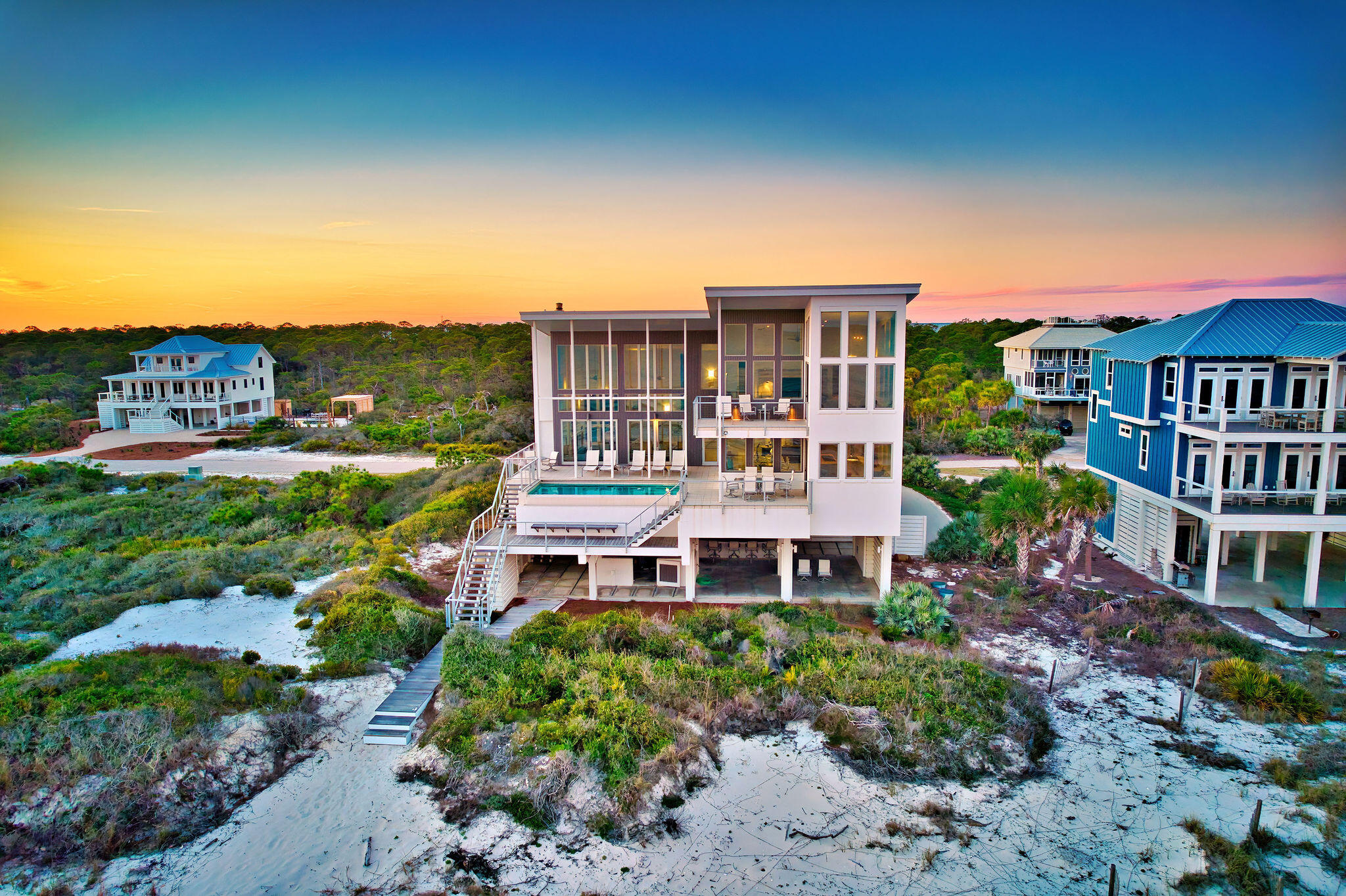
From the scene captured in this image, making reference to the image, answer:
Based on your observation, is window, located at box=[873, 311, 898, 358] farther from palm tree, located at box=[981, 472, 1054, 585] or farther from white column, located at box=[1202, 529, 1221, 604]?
white column, located at box=[1202, 529, 1221, 604]

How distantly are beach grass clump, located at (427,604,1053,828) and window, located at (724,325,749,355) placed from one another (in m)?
8.08

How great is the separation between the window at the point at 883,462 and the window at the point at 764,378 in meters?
3.84

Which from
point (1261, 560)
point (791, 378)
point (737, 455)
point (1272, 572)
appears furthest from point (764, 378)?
point (1272, 572)

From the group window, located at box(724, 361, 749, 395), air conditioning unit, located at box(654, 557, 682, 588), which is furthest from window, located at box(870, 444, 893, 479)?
air conditioning unit, located at box(654, 557, 682, 588)

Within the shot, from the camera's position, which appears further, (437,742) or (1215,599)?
(1215,599)

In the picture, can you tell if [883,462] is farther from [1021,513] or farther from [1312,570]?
[1312,570]

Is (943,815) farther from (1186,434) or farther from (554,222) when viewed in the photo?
(554,222)

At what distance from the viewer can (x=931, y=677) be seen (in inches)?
511

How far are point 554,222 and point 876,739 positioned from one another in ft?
77.3

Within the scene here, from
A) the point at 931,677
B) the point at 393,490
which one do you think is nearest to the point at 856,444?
the point at 931,677

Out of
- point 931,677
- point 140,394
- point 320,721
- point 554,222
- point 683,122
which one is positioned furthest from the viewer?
point 140,394

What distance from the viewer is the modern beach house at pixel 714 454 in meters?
17.1

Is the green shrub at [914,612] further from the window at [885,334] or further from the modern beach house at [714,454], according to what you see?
the window at [885,334]

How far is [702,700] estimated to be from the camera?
1260 cm
